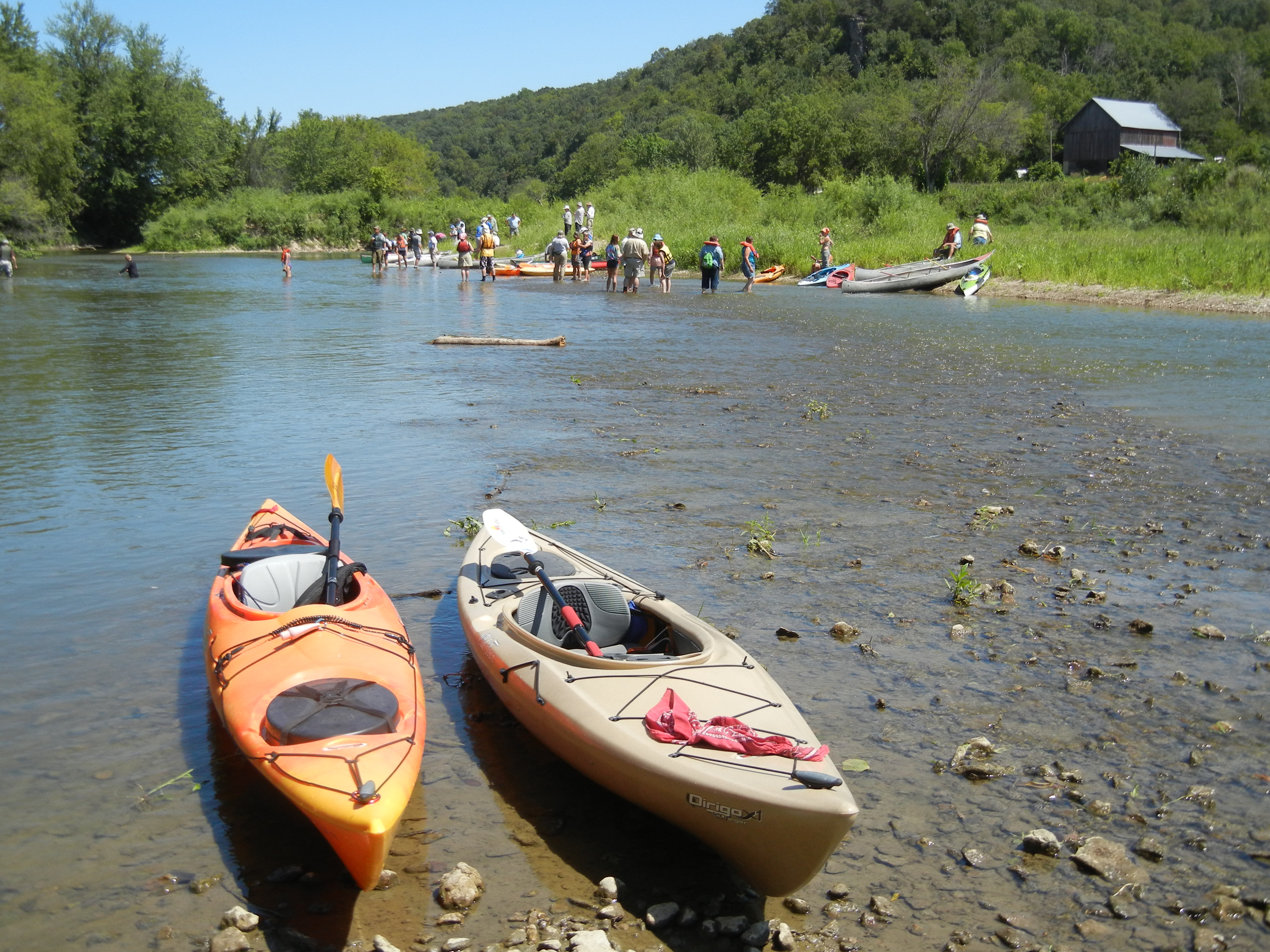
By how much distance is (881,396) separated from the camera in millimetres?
14891

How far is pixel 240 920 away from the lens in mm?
3967

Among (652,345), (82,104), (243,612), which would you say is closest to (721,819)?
(243,612)

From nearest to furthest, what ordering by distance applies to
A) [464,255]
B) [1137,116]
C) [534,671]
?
[534,671], [464,255], [1137,116]

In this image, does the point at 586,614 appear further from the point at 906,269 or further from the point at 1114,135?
the point at 1114,135

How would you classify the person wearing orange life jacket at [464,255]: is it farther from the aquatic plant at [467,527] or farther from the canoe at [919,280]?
the aquatic plant at [467,527]

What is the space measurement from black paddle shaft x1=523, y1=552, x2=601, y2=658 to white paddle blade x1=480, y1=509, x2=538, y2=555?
1.20ft

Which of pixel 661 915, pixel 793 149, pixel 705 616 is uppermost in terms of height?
pixel 793 149

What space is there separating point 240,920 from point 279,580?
2.59 m

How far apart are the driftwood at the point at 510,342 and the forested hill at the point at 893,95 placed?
137ft

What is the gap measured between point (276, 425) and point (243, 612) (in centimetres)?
765

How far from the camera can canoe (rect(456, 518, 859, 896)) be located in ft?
12.9

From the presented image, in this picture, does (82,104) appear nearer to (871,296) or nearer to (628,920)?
(871,296)

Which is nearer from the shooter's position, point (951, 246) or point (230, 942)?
point (230, 942)

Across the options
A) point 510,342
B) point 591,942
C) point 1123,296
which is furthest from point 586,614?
point 1123,296
